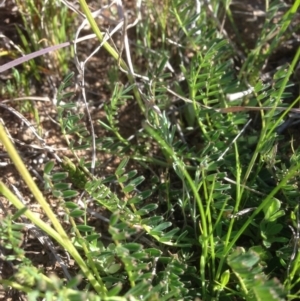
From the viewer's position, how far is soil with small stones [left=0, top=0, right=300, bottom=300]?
54.6 inches

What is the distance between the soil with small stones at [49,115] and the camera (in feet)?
4.55

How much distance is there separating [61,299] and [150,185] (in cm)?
61

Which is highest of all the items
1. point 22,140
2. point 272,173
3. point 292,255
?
point 22,140

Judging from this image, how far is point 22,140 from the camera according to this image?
1549mm

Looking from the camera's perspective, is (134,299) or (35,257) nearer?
(134,299)

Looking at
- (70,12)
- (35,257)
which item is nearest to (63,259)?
(35,257)

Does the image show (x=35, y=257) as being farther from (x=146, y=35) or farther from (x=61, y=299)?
(x=146, y=35)

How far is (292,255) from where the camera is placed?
1222 millimetres

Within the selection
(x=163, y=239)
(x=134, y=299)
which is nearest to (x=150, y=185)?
(x=163, y=239)

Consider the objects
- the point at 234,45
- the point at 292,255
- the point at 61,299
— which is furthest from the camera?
the point at 234,45

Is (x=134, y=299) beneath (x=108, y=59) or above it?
beneath

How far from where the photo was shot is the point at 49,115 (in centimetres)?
160

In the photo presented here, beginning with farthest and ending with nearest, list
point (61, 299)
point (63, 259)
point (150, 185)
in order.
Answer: point (150, 185)
point (63, 259)
point (61, 299)

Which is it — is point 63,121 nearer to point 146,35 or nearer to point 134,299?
point 146,35
